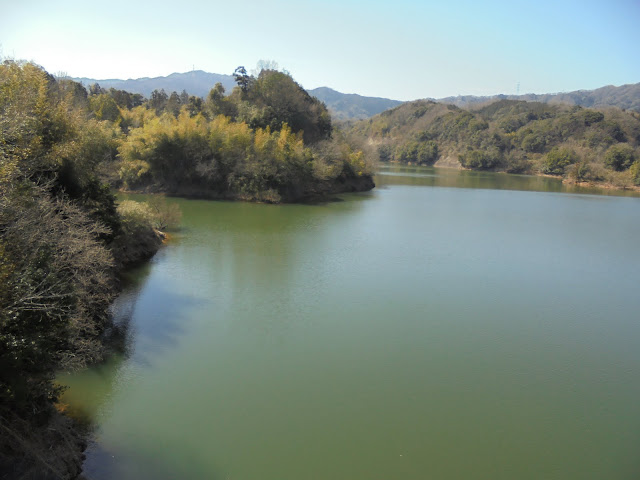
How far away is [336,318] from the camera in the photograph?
11.8 metres

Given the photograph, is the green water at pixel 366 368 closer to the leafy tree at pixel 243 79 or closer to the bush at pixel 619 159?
the leafy tree at pixel 243 79

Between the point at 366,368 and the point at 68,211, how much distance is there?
7297 millimetres

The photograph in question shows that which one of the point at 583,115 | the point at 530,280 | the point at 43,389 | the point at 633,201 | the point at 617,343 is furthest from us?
the point at 583,115

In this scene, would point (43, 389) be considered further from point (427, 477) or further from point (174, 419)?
point (427, 477)

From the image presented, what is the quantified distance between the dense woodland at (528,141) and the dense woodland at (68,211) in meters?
28.1

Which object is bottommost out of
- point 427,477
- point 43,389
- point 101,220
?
point 427,477

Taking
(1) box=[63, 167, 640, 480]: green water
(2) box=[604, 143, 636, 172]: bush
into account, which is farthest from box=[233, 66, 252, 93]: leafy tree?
(2) box=[604, 143, 636, 172]: bush

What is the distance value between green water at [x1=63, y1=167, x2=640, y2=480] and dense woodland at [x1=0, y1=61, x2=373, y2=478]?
0.92 meters

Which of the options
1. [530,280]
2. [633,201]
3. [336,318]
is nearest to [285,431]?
[336,318]

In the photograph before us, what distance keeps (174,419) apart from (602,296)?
46.7 ft

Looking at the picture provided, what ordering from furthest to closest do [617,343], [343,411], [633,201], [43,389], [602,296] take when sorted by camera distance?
[633,201] < [602,296] < [617,343] < [343,411] < [43,389]

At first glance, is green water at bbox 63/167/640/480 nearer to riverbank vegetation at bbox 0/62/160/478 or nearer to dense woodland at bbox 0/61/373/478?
riverbank vegetation at bbox 0/62/160/478

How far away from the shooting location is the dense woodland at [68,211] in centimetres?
562

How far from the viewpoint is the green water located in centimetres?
672
